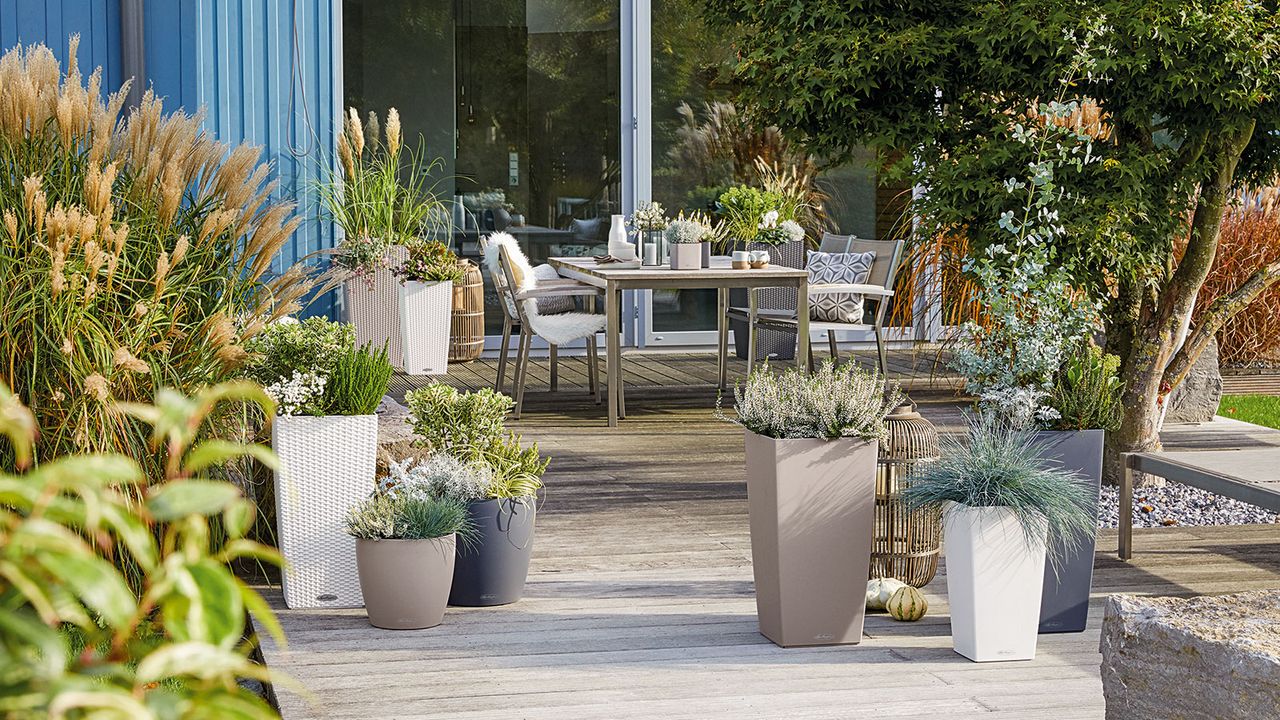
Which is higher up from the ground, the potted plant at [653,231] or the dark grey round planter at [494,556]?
the potted plant at [653,231]

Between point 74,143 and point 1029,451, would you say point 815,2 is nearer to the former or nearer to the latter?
point 1029,451

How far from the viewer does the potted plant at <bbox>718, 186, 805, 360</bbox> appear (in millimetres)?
8531

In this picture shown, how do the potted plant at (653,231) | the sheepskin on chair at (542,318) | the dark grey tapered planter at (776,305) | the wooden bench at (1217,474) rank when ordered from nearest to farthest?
the wooden bench at (1217,474), the sheepskin on chair at (542,318), the potted plant at (653,231), the dark grey tapered planter at (776,305)

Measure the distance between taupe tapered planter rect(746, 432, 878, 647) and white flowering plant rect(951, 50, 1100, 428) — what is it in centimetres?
50

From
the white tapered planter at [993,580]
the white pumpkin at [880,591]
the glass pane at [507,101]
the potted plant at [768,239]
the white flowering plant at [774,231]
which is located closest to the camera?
the white tapered planter at [993,580]

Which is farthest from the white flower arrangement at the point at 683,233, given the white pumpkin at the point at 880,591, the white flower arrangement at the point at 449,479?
the white pumpkin at the point at 880,591

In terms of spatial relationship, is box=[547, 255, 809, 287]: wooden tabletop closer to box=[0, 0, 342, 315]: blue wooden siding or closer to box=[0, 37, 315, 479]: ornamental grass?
box=[0, 0, 342, 315]: blue wooden siding

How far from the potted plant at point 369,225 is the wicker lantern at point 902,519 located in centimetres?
512

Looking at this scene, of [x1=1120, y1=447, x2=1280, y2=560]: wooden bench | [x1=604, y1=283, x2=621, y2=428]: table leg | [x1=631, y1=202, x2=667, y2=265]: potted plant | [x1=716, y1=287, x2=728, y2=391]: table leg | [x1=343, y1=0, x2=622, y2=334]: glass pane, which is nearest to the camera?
[x1=1120, y1=447, x2=1280, y2=560]: wooden bench

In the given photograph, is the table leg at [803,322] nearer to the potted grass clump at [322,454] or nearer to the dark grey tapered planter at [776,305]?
the dark grey tapered planter at [776,305]

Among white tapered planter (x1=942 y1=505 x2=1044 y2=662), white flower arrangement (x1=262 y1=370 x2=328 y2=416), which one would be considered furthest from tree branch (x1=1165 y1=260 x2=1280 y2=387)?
white flower arrangement (x1=262 y1=370 x2=328 y2=416)

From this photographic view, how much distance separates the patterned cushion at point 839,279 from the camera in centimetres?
794

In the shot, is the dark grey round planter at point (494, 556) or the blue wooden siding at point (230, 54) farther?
the blue wooden siding at point (230, 54)

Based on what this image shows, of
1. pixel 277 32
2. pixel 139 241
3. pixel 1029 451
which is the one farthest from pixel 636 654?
pixel 277 32
